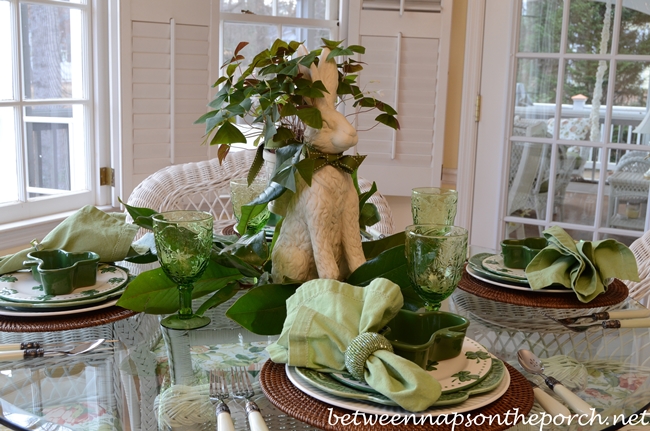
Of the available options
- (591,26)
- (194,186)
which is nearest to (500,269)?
(194,186)

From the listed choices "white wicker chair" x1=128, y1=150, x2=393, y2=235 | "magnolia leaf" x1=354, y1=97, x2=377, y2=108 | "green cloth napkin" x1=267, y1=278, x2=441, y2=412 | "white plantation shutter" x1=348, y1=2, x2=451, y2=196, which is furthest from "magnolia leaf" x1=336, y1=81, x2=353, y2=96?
"white plantation shutter" x1=348, y1=2, x2=451, y2=196

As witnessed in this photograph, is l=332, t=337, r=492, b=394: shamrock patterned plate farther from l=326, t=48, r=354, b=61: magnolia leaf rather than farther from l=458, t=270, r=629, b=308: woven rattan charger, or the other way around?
l=326, t=48, r=354, b=61: magnolia leaf

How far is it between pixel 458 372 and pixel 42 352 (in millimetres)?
619

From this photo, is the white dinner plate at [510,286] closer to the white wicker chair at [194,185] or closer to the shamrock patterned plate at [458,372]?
the shamrock patterned plate at [458,372]

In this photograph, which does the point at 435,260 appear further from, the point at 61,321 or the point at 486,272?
the point at 61,321

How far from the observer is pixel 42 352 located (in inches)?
42.3

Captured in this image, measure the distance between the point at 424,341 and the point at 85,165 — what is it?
2.20m

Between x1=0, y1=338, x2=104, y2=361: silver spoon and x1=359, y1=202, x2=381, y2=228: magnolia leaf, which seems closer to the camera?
x1=0, y1=338, x2=104, y2=361: silver spoon

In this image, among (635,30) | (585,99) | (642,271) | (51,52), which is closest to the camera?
(642,271)

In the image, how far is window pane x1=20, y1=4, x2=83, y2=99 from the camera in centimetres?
259

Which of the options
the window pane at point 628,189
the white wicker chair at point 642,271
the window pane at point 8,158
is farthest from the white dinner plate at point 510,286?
the window pane at point 628,189

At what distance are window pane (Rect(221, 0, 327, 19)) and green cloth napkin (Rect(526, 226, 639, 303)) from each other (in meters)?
2.23

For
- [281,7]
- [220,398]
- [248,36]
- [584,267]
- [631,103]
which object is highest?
[281,7]

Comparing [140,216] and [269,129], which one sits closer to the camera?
[269,129]
